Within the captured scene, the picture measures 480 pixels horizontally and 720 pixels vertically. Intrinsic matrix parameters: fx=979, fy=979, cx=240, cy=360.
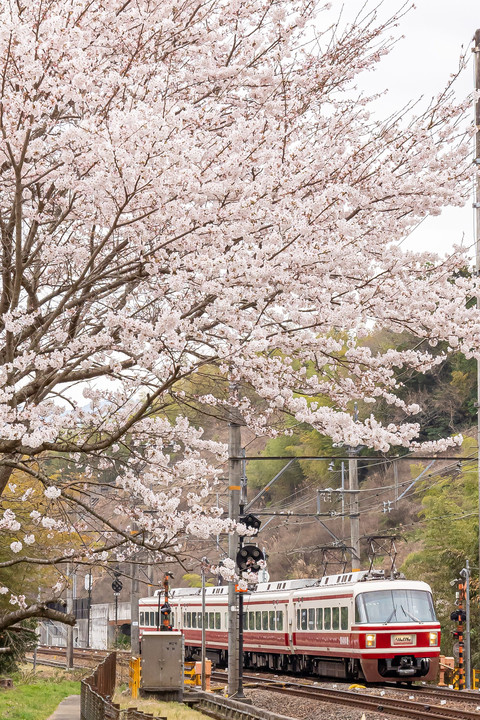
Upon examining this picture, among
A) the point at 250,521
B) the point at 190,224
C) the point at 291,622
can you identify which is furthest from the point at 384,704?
the point at 190,224

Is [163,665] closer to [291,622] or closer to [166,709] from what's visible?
[166,709]

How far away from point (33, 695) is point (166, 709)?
30.7ft

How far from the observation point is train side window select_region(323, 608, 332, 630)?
2644cm

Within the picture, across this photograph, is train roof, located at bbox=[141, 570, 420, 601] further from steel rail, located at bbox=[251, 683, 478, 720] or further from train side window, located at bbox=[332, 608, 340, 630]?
steel rail, located at bbox=[251, 683, 478, 720]

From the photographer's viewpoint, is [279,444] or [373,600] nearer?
[373,600]

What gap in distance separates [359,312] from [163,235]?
2.02 meters

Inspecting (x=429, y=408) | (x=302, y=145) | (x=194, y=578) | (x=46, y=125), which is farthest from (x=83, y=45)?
(x=194, y=578)

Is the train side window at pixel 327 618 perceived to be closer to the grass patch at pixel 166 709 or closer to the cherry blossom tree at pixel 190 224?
the grass patch at pixel 166 709

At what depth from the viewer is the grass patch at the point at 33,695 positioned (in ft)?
74.6

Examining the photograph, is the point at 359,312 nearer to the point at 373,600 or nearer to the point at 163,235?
the point at 163,235

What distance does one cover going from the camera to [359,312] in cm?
938

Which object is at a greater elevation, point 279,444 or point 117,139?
point 279,444

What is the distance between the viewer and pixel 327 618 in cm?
2664

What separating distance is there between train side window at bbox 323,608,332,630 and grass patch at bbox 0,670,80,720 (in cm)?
749
